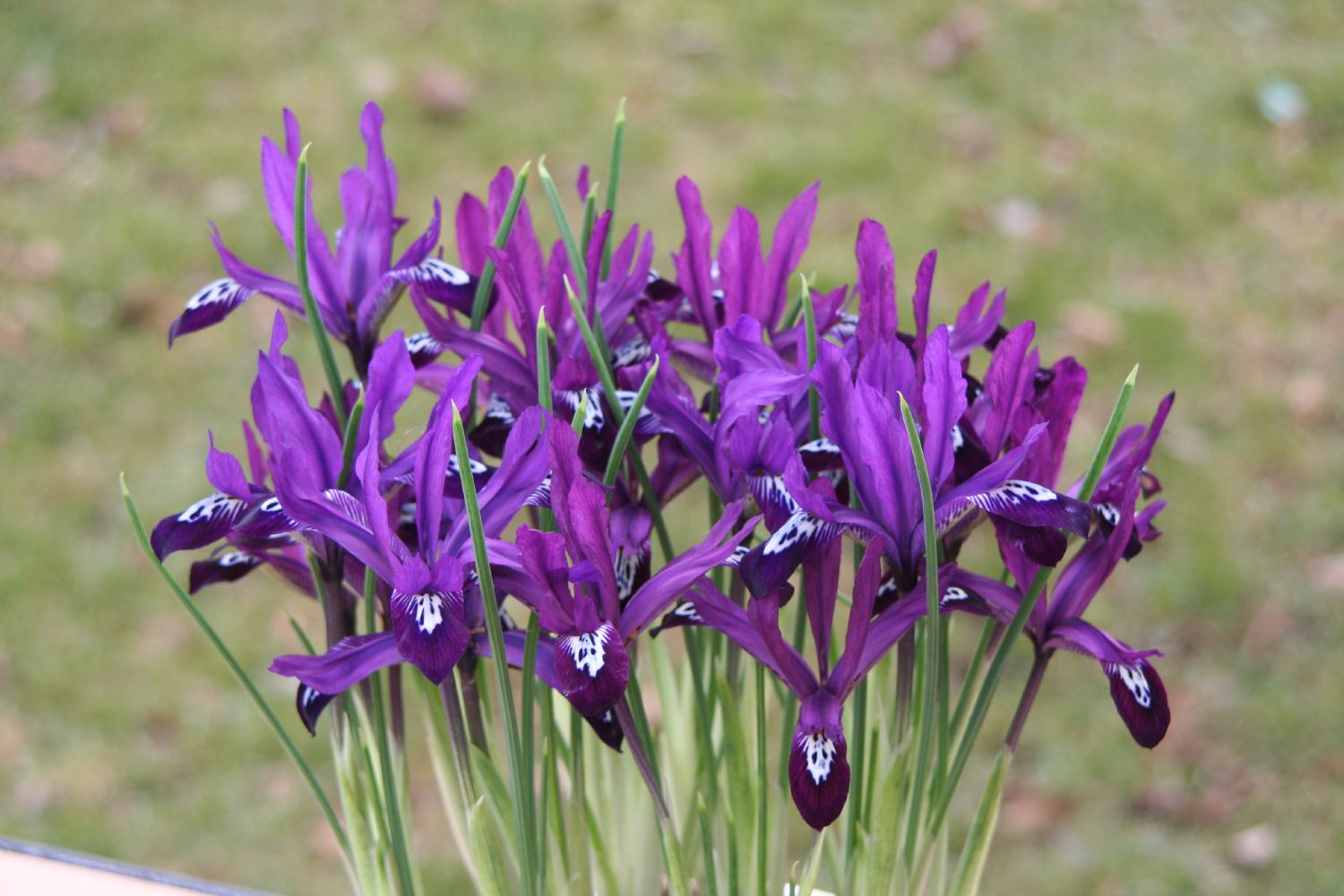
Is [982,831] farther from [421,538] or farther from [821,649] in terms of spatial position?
[421,538]

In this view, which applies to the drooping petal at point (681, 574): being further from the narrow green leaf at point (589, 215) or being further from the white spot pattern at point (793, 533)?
the narrow green leaf at point (589, 215)

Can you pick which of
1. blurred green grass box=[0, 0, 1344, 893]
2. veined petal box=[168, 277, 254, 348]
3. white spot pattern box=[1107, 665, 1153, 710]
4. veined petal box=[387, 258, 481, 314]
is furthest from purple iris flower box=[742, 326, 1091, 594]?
blurred green grass box=[0, 0, 1344, 893]

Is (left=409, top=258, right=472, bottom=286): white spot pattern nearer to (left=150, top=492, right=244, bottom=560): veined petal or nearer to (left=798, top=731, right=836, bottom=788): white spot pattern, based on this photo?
(left=150, top=492, right=244, bottom=560): veined petal

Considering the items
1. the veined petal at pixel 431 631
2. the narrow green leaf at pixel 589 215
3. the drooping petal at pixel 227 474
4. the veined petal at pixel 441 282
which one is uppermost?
the narrow green leaf at pixel 589 215

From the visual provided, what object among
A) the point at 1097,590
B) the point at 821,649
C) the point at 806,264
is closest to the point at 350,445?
the point at 821,649

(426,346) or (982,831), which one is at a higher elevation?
(426,346)

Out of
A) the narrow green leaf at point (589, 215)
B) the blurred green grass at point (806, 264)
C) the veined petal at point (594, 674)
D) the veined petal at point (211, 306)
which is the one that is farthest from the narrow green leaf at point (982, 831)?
the blurred green grass at point (806, 264)

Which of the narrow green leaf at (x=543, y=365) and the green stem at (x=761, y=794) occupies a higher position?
the narrow green leaf at (x=543, y=365)
